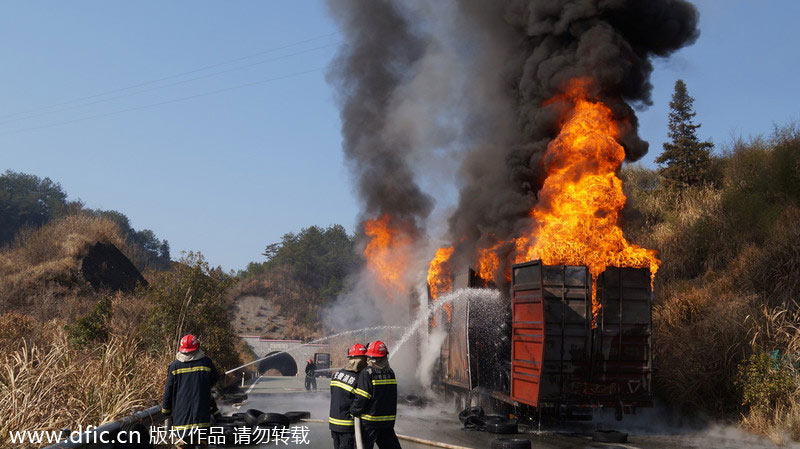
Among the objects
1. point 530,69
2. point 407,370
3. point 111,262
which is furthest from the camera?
point 111,262

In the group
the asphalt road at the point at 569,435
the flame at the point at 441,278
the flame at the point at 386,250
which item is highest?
the flame at the point at 386,250

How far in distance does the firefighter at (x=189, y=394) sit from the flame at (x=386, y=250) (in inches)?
911

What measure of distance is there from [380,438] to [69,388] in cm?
522

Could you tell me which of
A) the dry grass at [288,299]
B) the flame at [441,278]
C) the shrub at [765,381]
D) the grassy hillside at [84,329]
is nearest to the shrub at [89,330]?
the grassy hillside at [84,329]

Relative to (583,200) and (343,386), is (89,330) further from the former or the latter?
(343,386)

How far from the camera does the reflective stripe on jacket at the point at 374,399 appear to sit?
7969 millimetres

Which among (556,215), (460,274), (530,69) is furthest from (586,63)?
(460,274)

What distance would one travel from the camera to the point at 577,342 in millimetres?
13117

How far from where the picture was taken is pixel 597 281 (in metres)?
13.5

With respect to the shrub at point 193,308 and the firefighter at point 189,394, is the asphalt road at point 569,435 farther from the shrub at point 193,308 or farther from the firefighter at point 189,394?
the shrub at point 193,308

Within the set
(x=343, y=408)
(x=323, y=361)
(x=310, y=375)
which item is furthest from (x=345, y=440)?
(x=323, y=361)

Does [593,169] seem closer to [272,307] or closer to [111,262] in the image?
[111,262]

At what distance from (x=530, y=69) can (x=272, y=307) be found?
2712 inches

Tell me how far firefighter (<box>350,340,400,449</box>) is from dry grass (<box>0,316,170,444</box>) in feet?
13.1
